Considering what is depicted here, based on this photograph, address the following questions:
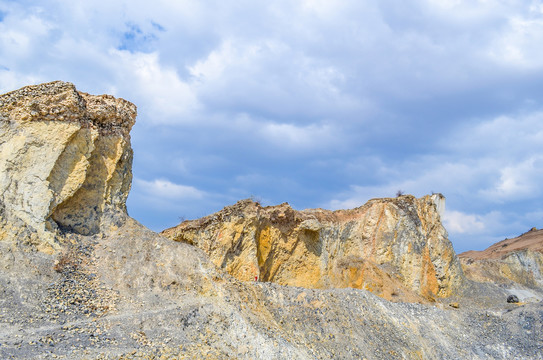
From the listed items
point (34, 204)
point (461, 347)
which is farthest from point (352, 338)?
point (34, 204)

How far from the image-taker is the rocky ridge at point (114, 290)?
12.2m

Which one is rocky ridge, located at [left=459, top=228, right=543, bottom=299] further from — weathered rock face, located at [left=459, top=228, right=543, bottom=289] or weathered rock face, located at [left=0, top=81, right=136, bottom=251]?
weathered rock face, located at [left=0, top=81, right=136, bottom=251]

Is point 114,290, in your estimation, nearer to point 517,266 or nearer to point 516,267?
point 516,267

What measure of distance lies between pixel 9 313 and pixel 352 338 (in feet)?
36.5

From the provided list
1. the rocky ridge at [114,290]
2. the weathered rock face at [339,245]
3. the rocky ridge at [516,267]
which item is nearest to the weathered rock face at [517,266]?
the rocky ridge at [516,267]

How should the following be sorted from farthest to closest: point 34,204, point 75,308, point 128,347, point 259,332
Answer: point 34,204
point 259,332
point 75,308
point 128,347

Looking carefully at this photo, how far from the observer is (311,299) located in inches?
673

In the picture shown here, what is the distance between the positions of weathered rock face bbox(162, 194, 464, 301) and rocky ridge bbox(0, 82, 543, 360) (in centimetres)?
658

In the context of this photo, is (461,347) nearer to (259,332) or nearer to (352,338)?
(352,338)

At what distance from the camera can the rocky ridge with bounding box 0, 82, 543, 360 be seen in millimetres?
12164

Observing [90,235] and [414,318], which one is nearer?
[90,235]

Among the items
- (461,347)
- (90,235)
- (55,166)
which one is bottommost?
(461,347)

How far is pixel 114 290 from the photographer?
14.2m

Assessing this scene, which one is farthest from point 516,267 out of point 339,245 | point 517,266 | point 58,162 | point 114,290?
point 58,162
